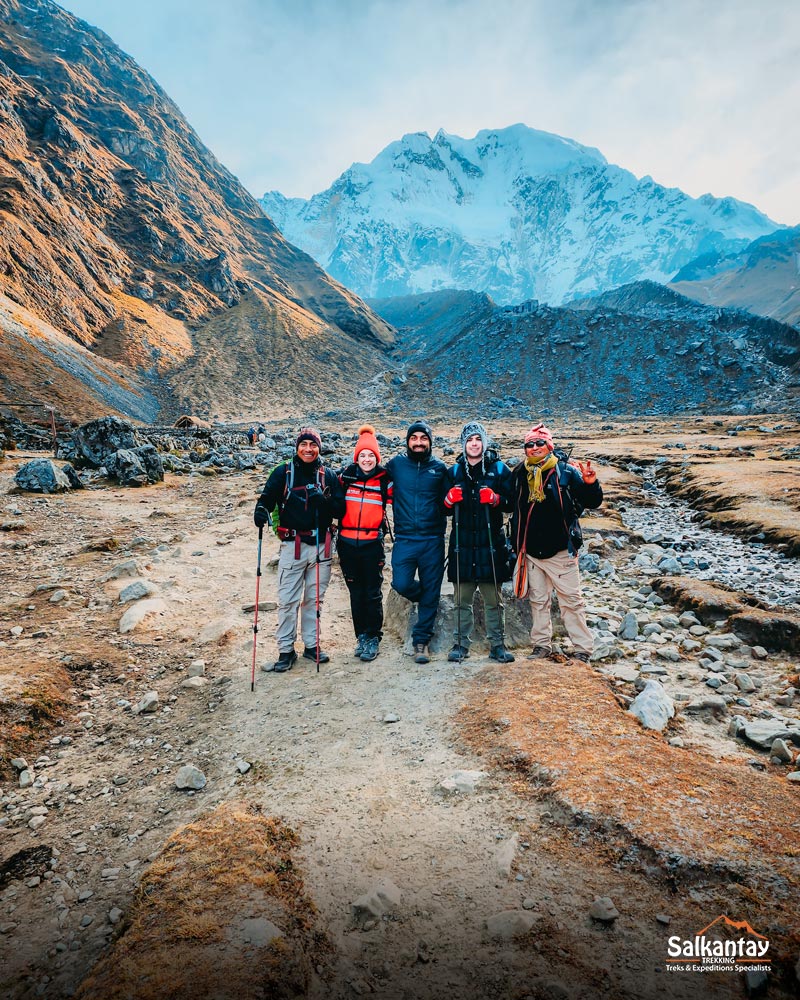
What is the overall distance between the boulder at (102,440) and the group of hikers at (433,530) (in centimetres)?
1798

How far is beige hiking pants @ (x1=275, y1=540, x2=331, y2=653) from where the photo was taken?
22.3 ft

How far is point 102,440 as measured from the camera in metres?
21.5

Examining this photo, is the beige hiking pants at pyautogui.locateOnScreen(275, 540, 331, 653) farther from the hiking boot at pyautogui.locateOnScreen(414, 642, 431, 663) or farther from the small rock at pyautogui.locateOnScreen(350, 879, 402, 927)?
the small rock at pyautogui.locateOnScreen(350, 879, 402, 927)

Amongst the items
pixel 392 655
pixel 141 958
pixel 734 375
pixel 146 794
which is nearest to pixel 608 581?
pixel 392 655

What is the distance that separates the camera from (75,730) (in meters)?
5.53

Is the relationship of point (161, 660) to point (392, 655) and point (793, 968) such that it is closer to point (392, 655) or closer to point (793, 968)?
point (392, 655)

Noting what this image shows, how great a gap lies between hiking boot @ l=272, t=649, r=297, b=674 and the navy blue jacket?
233 cm

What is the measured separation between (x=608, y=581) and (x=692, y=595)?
183cm

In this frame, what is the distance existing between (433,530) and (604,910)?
15.0 ft

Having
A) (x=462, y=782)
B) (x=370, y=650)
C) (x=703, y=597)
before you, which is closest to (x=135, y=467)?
(x=370, y=650)

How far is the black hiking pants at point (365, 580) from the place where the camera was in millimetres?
6988

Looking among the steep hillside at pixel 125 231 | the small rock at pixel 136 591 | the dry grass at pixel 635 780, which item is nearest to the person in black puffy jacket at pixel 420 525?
the dry grass at pixel 635 780

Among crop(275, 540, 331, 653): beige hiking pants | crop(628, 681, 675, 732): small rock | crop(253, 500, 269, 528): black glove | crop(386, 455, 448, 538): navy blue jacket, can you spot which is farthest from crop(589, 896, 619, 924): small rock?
crop(253, 500, 269, 528): black glove

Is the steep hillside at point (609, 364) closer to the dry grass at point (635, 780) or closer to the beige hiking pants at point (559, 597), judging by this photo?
Answer: the beige hiking pants at point (559, 597)
